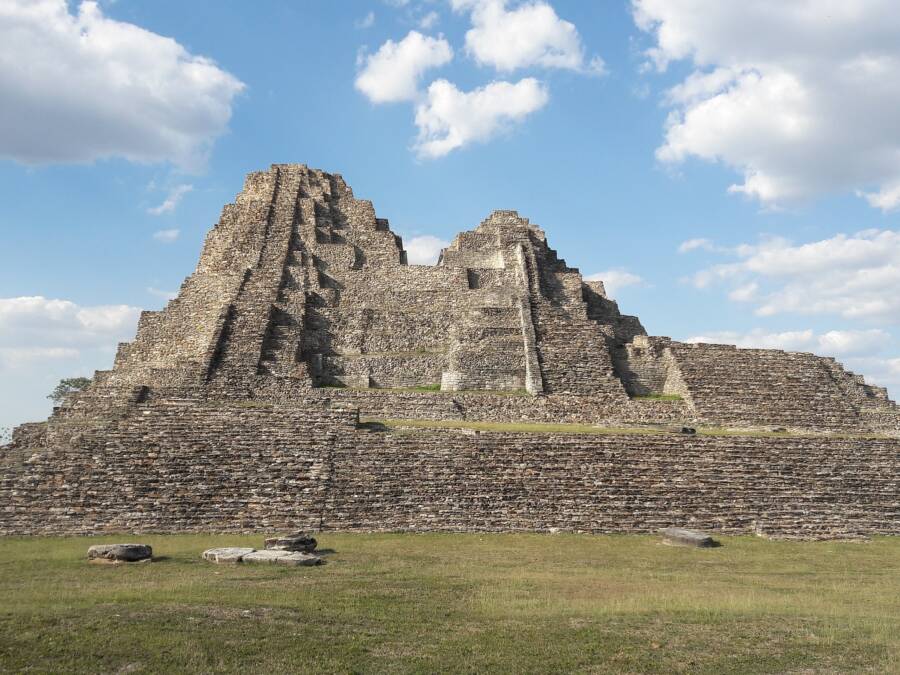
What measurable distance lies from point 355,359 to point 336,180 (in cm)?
1783

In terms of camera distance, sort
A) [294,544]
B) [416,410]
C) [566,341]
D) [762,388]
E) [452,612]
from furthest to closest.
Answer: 1. [566,341]
2. [762,388]
3. [416,410]
4. [294,544]
5. [452,612]

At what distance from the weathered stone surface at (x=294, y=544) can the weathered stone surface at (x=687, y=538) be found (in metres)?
8.15

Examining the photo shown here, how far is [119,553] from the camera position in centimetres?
1369

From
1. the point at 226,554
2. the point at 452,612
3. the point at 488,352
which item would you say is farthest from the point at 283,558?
the point at 488,352

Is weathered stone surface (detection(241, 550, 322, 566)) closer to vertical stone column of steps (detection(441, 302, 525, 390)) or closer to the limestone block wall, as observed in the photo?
the limestone block wall

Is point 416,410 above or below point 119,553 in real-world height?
above

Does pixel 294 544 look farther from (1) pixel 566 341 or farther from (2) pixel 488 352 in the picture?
(1) pixel 566 341

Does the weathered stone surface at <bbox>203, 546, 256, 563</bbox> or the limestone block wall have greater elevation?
the limestone block wall

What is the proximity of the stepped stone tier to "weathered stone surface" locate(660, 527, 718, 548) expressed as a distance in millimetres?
905

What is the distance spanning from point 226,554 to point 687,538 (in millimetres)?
9996

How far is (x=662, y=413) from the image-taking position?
91.7ft

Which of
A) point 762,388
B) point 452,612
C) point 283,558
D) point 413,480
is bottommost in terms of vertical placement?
point 452,612

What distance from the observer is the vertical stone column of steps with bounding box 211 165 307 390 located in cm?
2880

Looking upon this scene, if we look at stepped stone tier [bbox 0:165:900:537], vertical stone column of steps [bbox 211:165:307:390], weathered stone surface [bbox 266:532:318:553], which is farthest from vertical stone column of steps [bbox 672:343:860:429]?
weathered stone surface [bbox 266:532:318:553]
